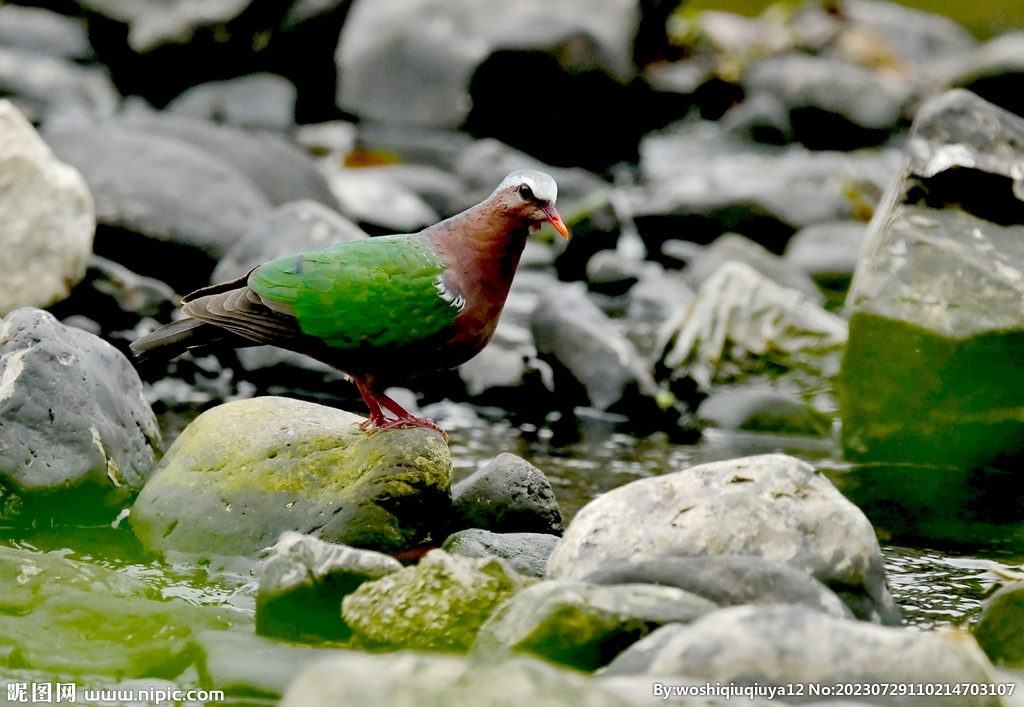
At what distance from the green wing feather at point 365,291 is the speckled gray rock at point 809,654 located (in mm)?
1796

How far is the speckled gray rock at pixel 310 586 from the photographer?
3.64 m

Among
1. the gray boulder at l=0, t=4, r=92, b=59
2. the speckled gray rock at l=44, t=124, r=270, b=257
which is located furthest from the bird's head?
the gray boulder at l=0, t=4, r=92, b=59

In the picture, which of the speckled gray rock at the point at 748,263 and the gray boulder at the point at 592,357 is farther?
the speckled gray rock at the point at 748,263

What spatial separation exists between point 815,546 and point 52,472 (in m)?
2.77

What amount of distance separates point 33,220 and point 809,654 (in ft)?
18.7

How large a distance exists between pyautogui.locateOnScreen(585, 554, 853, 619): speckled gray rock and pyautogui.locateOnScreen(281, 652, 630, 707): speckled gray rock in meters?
0.80

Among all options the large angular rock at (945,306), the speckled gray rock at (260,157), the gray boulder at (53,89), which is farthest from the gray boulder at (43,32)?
the large angular rock at (945,306)

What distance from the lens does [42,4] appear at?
16703 millimetres

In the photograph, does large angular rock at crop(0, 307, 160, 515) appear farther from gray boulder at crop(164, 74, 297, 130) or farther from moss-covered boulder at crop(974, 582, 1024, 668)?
gray boulder at crop(164, 74, 297, 130)

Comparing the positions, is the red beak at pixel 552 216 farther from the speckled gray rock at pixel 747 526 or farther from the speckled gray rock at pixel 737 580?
the speckled gray rock at pixel 737 580

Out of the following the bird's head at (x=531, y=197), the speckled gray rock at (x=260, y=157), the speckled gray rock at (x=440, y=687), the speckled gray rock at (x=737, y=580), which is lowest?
the speckled gray rock at (x=260, y=157)

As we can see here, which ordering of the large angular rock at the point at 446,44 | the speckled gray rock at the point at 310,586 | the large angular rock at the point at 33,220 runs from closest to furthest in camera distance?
the speckled gray rock at the point at 310,586
the large angular rock at the point at 33,220
the large angular rock at the point at 446,44

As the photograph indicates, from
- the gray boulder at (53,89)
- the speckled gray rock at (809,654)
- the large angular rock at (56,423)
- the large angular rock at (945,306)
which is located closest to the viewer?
the speckled gray rock at (809,654)

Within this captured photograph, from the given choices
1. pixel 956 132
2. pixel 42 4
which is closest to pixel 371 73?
pixel 42 4
